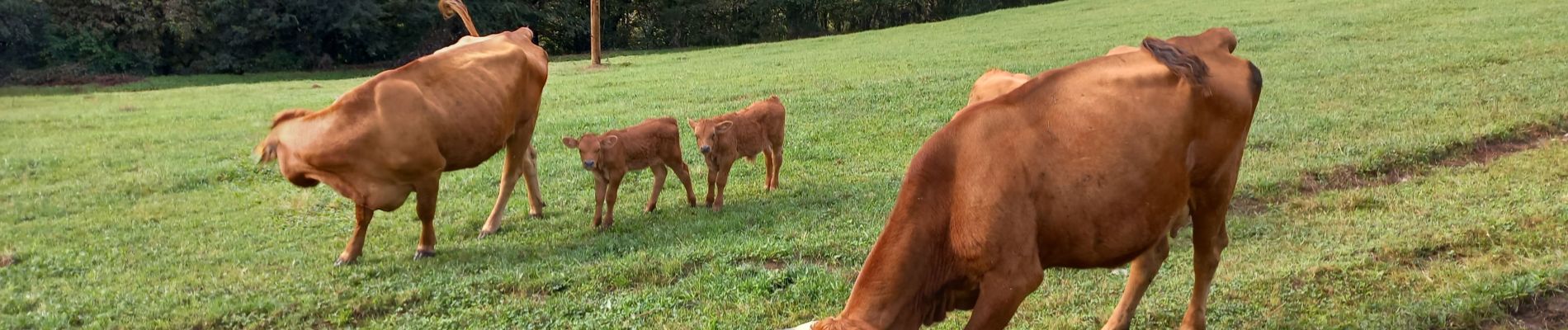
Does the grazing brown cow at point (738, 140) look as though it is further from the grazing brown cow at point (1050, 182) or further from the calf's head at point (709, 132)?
the grazing brown cow at point (1050, 182)

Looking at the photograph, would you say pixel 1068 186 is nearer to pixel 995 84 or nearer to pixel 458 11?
pixel 995 84

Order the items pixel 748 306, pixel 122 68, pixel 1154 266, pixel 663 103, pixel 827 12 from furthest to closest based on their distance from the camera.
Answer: pixel 827 12 → pixel 122 68 → pixel 663 103 → pixel 748 306 → pixel 1154 266

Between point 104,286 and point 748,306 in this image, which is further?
point 104,286

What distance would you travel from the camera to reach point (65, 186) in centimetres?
1049

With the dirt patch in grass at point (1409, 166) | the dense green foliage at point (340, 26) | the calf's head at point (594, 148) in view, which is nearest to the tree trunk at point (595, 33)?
the dense green foliage at point (340, 26)

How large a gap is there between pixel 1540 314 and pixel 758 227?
15.3 ft

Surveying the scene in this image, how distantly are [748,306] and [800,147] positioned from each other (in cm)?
524

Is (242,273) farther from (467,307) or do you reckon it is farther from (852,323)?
(852,323)

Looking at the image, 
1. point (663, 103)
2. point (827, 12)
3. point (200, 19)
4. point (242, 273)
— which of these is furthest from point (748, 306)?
point (827, 12)

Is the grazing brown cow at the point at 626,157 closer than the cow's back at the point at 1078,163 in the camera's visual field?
No

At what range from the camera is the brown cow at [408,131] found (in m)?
6.95

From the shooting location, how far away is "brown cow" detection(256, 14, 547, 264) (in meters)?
6.95

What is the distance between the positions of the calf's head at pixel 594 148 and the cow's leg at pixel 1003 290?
15.4 ft

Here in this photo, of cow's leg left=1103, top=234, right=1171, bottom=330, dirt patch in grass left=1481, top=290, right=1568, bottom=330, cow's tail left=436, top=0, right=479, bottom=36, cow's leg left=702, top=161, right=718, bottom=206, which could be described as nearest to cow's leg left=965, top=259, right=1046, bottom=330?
cow's leg left=1103, top=234, right=1171, bottom=330
